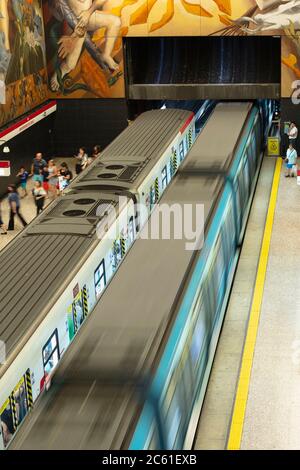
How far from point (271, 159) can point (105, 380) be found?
65.5 feet

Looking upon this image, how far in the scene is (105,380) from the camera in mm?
9273

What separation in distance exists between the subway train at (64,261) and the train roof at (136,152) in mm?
24

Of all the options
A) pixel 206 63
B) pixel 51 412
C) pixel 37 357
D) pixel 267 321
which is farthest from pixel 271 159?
pixel 51 412

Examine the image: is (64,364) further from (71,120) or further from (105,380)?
(71,120)

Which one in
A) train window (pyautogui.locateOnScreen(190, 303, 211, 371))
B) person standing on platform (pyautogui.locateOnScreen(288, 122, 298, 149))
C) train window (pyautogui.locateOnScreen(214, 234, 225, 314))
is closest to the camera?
train window (pyautogui.locateOnScreen(190, 303, 211, 371))

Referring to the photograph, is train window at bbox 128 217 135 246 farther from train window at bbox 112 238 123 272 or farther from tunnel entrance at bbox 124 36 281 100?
tunnel entrance at bbox 124 36 281 100

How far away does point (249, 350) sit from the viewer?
49.3 ft

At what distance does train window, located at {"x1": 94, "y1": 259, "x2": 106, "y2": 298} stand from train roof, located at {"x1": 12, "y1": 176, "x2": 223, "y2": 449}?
2.74 feet

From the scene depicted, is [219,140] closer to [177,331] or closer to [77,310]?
[77,310]

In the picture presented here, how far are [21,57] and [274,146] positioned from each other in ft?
26.9

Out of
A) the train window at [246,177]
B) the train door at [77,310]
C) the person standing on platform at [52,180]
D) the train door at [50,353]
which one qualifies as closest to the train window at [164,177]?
the train window at [246,177]

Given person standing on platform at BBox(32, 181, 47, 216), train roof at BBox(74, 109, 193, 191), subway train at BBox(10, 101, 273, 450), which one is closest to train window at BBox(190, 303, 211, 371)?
subway train at BBox(10, 101, 273, 450)

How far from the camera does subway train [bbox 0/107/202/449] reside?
1053cm
